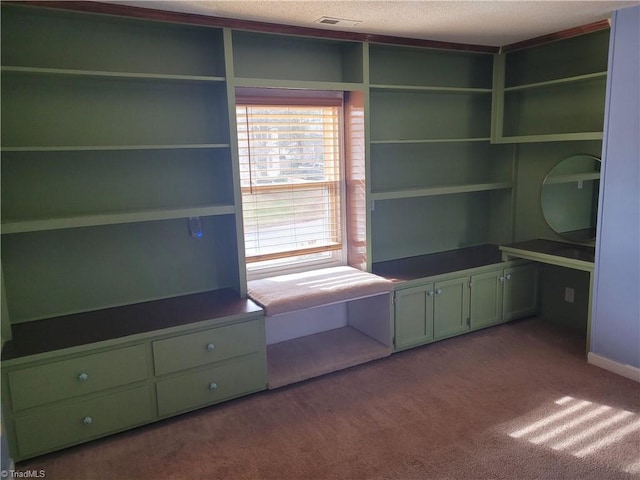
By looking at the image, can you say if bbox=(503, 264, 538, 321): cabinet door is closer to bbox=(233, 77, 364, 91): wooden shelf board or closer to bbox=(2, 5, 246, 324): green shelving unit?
bbox=(233, 77, 364, 91): wooden shelf board

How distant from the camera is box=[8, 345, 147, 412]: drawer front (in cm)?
229

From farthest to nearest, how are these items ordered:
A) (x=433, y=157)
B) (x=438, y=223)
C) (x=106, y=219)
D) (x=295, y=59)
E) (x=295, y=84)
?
1. (x=438, y=223)
2. (x=433, y=157)
3. (x=295, y=59)
4. (x=295, y=84)
5. (x=106, y=219)

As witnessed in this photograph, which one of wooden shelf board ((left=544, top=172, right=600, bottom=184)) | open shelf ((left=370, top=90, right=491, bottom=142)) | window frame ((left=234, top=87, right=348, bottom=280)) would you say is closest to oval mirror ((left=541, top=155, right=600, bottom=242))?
wooden shelf board ((left=544, top=172, right=600, bottom=184))

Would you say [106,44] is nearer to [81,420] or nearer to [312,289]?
[312,289]

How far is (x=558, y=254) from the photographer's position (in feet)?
11.2

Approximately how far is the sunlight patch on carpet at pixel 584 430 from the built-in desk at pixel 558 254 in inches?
27.7

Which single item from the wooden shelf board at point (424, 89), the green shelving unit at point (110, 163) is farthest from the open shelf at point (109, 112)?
the wooden shelf board at point (424, 89)

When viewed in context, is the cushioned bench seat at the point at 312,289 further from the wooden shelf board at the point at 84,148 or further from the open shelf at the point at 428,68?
the open shelf at the point at 428,68

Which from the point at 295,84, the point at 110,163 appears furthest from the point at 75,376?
the point at 295,84

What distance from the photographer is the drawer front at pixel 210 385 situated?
2.64m

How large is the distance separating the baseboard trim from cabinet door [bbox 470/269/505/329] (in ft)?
2.48

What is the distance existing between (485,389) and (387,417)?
2.26ft

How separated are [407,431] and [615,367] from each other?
1533mm

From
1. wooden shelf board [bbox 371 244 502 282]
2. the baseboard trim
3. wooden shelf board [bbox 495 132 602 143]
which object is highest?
wooden shelf board [bbox 495 132 602 143]
